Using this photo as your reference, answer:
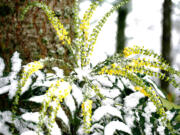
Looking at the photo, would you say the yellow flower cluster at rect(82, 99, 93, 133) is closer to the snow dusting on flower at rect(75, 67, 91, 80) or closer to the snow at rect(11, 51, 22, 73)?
the snow dusting on flower at rect(75, 67, 91, 80)

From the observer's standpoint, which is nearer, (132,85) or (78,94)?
(78,94)

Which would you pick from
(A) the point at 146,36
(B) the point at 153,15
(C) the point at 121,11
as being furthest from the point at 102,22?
(A) the point at 146,36

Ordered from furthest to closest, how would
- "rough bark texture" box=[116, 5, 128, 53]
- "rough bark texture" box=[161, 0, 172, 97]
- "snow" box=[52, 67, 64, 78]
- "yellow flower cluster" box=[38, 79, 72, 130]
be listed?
"rough bark texture" box=[116, 5, 128, 53] → "rough bark texture" box=[161, 0, 172, 97] → "snow" box=[52, 67, 64, 78] → "yellow flower cluster" box=[38, 79, 72, 130]

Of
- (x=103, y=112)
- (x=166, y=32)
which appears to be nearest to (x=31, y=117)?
(x=103, y=112)

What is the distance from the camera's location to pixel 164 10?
478 cm

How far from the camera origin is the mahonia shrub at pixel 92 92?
93 cm

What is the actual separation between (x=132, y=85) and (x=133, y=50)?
23cm

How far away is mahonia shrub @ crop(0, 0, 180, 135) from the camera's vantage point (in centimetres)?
93

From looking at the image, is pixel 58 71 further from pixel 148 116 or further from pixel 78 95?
pixel 148 116

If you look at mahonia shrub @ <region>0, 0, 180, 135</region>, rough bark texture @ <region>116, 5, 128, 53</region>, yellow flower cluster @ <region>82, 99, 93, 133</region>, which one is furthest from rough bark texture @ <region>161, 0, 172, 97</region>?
yellow flower cluster @ <region>82, 99, 93, 133</region>

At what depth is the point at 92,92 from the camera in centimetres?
106

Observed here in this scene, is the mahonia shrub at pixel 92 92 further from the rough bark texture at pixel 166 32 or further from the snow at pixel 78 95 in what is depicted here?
the rough bark texture at pixel 166 32

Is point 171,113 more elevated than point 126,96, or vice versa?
point 126,96

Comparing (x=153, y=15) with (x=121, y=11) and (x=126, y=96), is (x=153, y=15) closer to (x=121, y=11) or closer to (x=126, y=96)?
(x=121, y=11)
